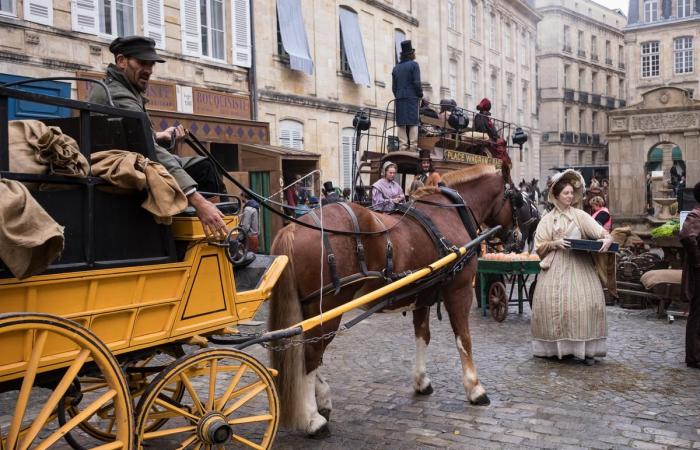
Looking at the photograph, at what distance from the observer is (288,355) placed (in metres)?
4.40

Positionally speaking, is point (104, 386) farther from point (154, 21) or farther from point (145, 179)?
point (154, 21)

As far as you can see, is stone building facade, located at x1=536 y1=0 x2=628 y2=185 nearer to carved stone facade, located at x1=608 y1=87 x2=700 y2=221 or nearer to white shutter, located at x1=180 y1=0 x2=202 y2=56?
carved stone facade, located at x1=608 y1=87 x2=700 y2=221

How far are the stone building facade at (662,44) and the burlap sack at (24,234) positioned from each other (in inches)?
2090

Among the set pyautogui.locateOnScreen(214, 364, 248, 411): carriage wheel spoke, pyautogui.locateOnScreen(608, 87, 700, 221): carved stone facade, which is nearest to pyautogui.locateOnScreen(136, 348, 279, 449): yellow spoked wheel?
pyautogui.locateOnScreen(214, 364, 248, 411): carriage wheel spoke

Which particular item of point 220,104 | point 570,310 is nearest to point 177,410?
point 570,310

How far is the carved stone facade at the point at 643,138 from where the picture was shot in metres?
20.5

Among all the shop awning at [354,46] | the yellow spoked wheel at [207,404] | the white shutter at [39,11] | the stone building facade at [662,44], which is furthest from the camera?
the stone building facade at [662,44]

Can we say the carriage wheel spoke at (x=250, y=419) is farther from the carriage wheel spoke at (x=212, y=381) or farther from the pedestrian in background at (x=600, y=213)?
the pedestrian in background at (x=600, y=213)

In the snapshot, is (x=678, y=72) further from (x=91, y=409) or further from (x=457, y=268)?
(x=91, y=409)

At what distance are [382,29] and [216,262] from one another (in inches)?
765

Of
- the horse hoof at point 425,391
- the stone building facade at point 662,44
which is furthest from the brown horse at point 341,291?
the stone building facade at point 662,44

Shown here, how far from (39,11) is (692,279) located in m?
10.7

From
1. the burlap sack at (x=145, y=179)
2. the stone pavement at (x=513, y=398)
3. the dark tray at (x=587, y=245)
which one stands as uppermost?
the burlap sack at (x=145, y=179)

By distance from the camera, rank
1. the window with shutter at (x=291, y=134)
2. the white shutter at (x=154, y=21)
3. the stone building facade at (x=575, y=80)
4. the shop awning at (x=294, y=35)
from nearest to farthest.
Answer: the white shutter at (x=154, y=21), the shop awning at (x=294, y=35), the window with shutter at (x=291, y=134), the stone building facade at (x=575, y=80)
